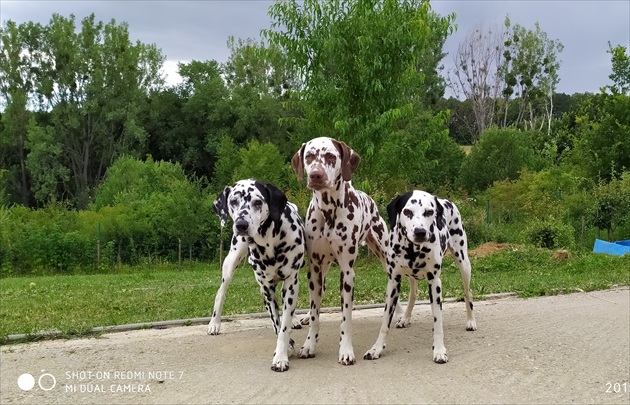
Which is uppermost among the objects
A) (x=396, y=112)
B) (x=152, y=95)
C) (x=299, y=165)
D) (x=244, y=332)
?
(x=152, y=95)

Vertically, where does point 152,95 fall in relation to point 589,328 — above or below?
above

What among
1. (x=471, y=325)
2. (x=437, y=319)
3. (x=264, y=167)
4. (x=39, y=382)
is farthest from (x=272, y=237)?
(x=264, y=167)

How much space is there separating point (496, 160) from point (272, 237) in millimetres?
30934

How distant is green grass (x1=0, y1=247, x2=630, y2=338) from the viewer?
871 centimetres

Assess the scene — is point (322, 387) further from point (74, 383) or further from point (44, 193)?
point (44, 193)

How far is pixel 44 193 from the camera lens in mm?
39375

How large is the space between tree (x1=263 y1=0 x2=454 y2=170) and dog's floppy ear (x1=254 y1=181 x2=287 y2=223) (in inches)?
313

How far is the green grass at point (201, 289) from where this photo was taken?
8.71 meters

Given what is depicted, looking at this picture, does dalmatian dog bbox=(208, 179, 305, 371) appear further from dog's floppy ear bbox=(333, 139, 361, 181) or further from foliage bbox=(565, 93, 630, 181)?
foliage bbox=(565, 93, 630, 181)

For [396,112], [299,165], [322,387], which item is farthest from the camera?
[396,112]

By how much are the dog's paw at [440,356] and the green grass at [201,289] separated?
353cm

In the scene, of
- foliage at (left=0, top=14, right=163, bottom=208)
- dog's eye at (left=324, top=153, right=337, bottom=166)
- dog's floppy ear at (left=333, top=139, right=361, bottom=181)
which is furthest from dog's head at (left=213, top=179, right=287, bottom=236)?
foliage at (left=0, top=14, right=163, bottom=208)

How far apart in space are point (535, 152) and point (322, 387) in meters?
36.8

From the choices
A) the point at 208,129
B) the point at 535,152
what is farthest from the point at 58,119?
the point at 535,152
